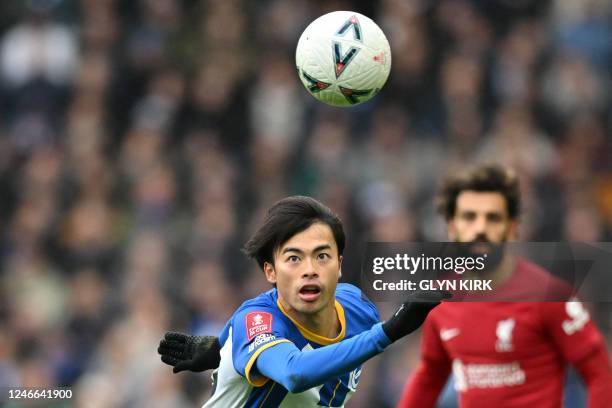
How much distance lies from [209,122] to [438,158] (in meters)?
2.40

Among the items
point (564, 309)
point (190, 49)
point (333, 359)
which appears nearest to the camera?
point (333, 359)

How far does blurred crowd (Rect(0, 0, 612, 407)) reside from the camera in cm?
1135

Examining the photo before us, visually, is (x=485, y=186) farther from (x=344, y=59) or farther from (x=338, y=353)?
(x=338, y=353)

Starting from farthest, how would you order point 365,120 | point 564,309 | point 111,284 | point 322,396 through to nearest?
point 365,120 → point 111,284 → point 564,309 → point 322,396

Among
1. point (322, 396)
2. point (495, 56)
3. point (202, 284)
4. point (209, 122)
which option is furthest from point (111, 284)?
point (322, 396)

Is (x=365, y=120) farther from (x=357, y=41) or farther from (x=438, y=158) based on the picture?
(x=357, y=41)

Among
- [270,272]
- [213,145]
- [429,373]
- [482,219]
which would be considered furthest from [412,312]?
[213,145]

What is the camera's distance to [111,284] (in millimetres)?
11797

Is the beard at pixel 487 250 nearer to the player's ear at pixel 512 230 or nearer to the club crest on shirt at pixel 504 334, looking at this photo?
the player's ear at pixel 512 230

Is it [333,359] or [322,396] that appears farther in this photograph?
[322,396]

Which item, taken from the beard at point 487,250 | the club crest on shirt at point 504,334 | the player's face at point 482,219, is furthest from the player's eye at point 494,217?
the club crest on shirt at point 504,334

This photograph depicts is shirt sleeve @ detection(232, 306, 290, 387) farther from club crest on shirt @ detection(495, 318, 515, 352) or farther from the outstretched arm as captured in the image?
club crest on shirt @ detection(495, 318, 515, 352)

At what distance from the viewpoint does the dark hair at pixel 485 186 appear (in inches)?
282

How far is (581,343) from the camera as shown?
6422 mm
